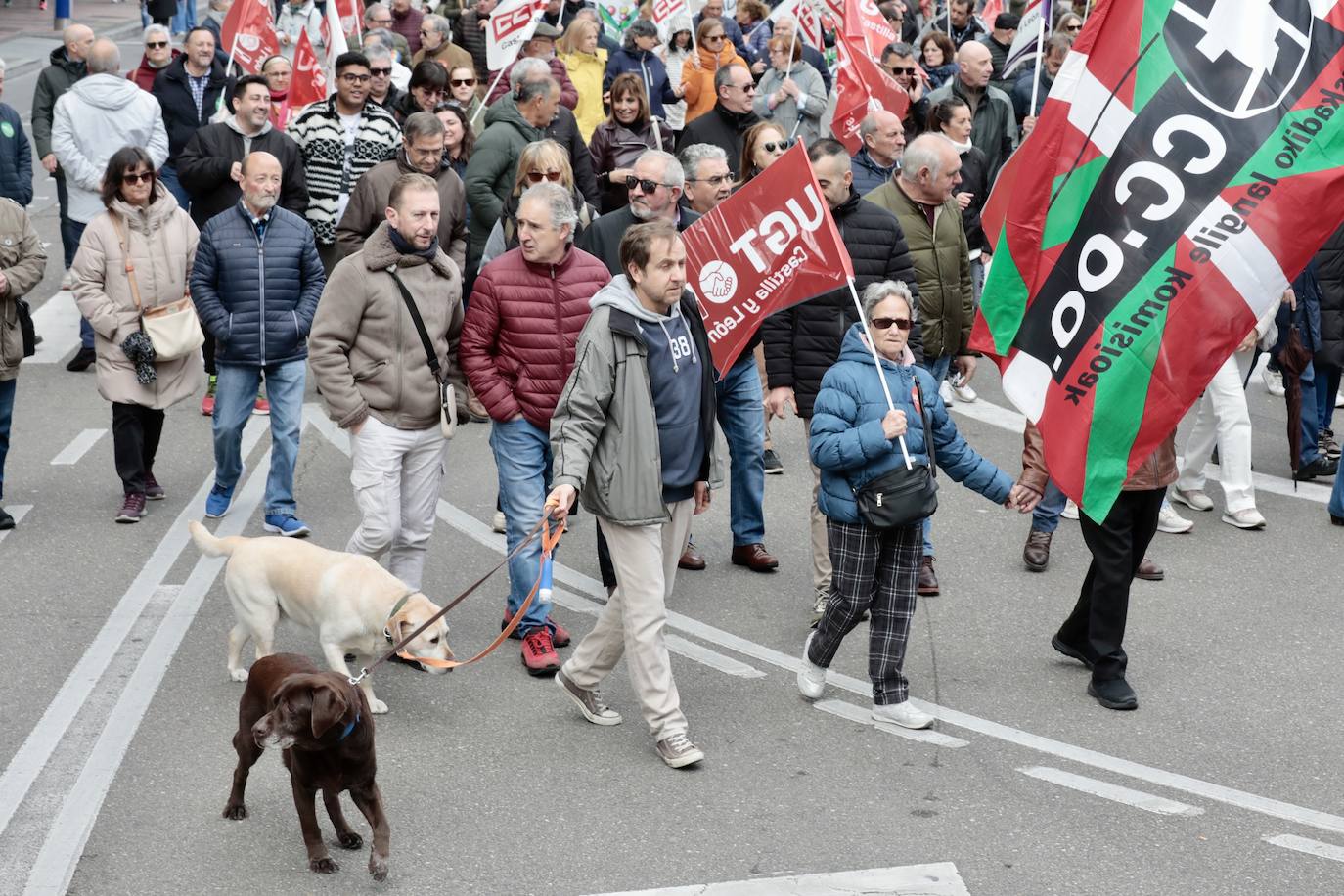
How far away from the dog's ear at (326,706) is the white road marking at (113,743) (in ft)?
3.40

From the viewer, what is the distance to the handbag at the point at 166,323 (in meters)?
9.23

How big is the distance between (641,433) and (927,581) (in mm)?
2529

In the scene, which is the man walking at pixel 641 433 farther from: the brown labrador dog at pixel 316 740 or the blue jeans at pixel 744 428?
the blue jeans at pixel 744 428

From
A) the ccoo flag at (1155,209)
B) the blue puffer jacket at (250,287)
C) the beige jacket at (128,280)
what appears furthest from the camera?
the beige jacket at (128,280)

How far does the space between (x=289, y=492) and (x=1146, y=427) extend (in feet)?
16.2

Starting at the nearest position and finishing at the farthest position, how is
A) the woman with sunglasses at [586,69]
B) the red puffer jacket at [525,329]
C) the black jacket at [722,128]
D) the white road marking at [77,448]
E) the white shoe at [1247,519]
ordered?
the red puffer jacket at [525,329] → the white shoe at [1247,519] → the white road marking at [77,448] → the black jacket at [722,128] → the woman with sunglasses at [586,69]

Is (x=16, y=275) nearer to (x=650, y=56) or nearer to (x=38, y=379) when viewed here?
(x=38, y=379)

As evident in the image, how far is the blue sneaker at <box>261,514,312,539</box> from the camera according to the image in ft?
29.8

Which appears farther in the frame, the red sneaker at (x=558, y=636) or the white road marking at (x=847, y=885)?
the red sneaker at (x=558, y=636)

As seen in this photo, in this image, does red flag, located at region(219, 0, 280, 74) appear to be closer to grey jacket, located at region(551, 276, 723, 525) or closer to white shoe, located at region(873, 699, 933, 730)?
grey jacket, located at region(551, 276, 723, 525)

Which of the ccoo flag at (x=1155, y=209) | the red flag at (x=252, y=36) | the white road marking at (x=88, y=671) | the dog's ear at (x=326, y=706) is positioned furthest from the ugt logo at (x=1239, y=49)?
the red flag at (x=252, y=36)

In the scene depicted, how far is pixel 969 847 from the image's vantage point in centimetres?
575

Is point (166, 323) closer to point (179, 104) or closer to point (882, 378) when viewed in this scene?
point (882, 378)

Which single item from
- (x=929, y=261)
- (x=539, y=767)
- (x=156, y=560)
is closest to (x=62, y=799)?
(x=539, y=767)
